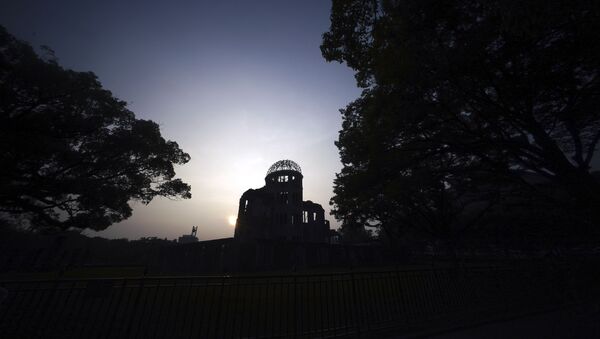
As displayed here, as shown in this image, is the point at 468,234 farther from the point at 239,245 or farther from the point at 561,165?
the point at 239,245

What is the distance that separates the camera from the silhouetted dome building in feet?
117

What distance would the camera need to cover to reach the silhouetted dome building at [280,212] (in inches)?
1406

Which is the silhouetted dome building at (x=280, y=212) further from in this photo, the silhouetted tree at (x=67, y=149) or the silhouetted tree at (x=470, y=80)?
the silhouetted tree at (x=470, y=80)

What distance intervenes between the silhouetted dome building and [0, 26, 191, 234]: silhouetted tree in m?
17.5

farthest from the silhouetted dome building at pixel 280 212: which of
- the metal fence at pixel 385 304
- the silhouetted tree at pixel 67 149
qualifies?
the metal fence at pixel 385 304

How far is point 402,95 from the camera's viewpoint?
6.91 m

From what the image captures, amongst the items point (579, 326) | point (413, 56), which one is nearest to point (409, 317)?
point (579, 326)

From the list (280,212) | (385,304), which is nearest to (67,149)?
(385,304)

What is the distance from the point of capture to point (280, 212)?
37.0 meters

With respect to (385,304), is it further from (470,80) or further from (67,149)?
(67,149)

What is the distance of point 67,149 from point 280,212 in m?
26.6

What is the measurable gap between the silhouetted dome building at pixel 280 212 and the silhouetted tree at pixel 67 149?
17547 mm

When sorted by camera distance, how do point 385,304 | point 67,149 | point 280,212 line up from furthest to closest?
point 280,212 → point 67,149 → point 385,304

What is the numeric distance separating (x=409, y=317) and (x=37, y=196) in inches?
913
